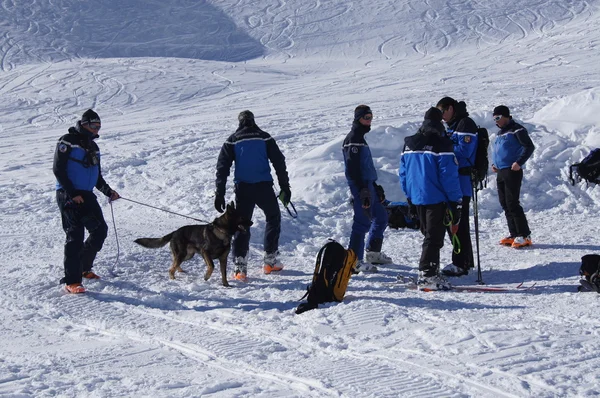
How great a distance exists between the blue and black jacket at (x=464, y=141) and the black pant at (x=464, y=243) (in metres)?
0.20

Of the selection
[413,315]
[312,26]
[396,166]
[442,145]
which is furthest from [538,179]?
[312,26]

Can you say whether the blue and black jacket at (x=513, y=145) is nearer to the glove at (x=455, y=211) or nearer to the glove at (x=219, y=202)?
the glove at (x=455, y=211)

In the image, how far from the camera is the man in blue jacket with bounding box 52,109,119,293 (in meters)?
7.04

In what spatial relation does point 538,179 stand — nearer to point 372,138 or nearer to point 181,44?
point 372,138

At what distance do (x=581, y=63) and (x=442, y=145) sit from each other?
21731mm

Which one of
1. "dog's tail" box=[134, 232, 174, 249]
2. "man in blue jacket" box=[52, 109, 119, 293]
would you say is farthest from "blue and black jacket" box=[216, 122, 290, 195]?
"man in blue jacket" box=[52, 109, 119, 293]

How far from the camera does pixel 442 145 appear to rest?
678cm

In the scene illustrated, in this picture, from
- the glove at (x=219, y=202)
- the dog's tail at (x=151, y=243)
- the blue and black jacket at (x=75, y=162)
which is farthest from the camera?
the dog's tail at (x=151, y=243)

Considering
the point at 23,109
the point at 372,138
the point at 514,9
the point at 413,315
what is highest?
the point at 514,9

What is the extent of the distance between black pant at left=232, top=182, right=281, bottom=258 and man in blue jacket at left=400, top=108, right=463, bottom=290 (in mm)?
1497

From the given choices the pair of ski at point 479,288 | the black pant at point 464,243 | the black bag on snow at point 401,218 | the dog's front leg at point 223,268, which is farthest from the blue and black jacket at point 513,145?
the dog's front leg at point 223,268

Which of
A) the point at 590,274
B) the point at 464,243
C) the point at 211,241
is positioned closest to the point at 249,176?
the point at 211,241

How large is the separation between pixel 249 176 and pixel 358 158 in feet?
3.74

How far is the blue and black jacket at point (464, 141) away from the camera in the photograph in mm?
7684
